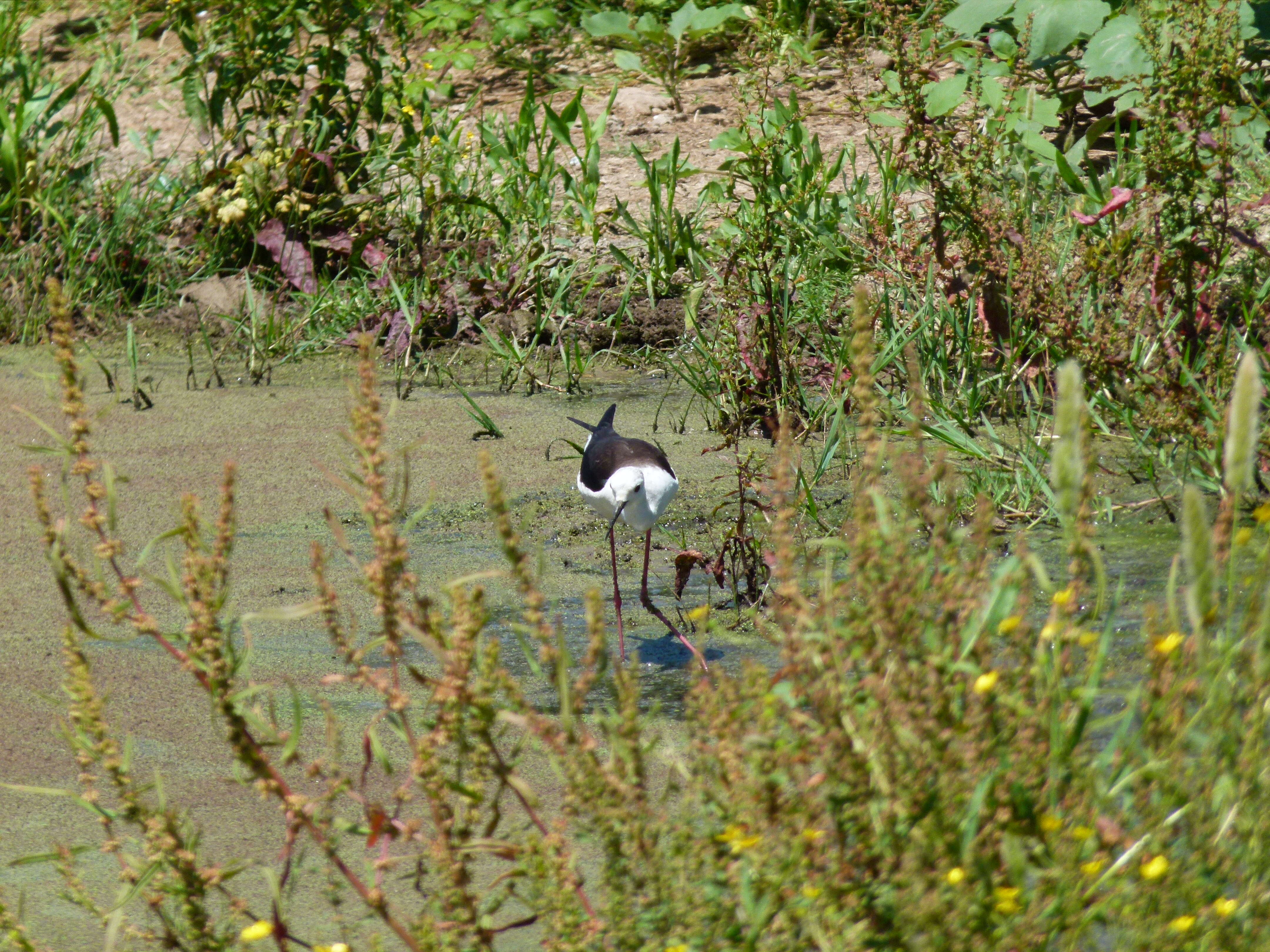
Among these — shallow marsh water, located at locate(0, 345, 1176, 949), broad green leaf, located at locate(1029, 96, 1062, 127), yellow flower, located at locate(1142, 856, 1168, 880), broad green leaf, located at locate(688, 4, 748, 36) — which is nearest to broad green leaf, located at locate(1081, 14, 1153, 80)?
broad green leaf, located at locate(1029, 96, 1062, 127)

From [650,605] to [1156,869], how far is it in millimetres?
2255

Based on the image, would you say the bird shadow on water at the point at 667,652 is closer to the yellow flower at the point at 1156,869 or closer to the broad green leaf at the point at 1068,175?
the yellow flower at the point at 1156,869

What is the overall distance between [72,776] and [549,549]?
169cm

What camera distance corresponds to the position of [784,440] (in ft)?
5.70

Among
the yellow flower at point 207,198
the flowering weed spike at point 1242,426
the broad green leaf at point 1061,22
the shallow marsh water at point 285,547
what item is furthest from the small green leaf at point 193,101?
the flowering weed spike at point 1242,426

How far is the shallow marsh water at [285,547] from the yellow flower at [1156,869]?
54 centimetres

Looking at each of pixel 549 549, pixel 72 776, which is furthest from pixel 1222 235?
pixel 72 776

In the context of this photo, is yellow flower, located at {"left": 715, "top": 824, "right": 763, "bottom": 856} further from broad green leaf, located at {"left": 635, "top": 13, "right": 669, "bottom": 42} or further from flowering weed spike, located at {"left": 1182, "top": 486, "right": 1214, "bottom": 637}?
broad green leaf, located at {"left": 635, "top": 13, "right": 669, "bottom": 42}

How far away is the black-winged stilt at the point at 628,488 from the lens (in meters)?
3.48

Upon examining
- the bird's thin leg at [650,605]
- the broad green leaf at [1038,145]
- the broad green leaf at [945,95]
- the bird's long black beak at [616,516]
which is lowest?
the bird's thin leg at [650,605]

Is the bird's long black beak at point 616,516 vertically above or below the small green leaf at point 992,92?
below

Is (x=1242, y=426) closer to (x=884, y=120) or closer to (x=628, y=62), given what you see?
(x=884, y=120)

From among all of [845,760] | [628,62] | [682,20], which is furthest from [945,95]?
[845,760]

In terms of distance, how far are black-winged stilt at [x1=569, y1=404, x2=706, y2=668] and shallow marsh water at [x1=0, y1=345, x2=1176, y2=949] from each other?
0.36 feet
